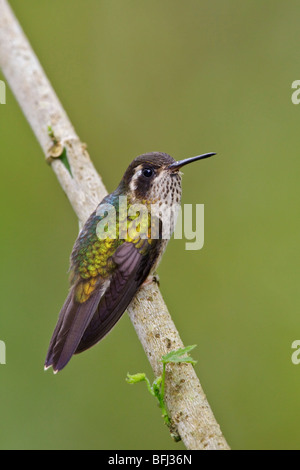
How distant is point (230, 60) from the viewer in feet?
24.2

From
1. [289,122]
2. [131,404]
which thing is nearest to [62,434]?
[131,404]

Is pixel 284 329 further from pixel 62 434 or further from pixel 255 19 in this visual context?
pixel 255 19

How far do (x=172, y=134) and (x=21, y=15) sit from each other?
2.41 m

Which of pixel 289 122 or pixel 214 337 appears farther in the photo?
pixel 289 122

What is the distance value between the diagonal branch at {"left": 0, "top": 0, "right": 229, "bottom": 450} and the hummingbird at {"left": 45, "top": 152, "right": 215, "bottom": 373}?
0.47ft

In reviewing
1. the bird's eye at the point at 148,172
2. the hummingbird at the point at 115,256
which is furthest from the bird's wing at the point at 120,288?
the bird's eye at the point at 148,172

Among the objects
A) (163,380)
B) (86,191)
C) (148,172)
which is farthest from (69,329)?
(148,172)

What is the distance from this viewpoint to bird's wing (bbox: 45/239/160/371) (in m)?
3.37

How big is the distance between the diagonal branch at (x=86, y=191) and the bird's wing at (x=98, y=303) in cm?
11

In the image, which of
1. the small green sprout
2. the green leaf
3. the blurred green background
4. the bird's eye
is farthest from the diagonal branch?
the blurred green background

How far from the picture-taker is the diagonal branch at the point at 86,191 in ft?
9.00

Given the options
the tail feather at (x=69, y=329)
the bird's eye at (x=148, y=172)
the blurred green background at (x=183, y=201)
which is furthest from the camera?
the blurred green background at (x=183, y=201)

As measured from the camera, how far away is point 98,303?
141 inches

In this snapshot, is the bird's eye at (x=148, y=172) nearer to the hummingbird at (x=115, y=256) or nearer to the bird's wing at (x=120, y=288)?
the hummingbird at (x=115, y=256)
